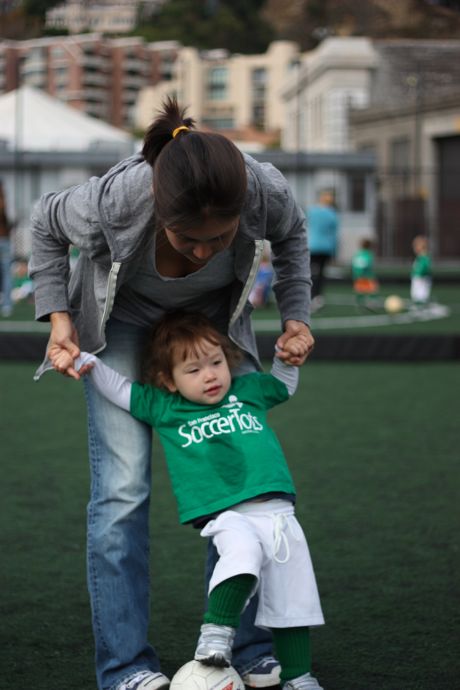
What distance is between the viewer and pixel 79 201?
2.98m

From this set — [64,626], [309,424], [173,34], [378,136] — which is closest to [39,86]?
[173,34]

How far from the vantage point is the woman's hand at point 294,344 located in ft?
10.5

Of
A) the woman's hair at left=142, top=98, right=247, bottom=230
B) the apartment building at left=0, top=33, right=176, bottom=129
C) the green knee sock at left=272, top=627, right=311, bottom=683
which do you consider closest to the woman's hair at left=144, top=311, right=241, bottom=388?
the woman's hair at left=142, top=98, right=247, bottom=230

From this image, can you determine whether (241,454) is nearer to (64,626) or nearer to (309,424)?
(64,626)

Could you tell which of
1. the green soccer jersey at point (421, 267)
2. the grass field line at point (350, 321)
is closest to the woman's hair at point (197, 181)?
the grass field line at point (350, 321)

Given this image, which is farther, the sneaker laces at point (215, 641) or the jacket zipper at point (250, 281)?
the jacket zipper at point (250, 281)

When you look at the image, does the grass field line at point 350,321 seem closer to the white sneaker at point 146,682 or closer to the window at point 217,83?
the white sneaker at point 146,682

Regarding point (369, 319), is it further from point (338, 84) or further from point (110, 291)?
point (338, 84)

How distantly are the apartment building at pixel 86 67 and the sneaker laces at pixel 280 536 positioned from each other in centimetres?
2206

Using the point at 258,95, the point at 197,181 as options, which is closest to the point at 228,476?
the point at 197,181

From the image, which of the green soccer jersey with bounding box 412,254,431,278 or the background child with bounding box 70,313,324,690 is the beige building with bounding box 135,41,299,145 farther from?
the background child with bounding box 70,313,324,690

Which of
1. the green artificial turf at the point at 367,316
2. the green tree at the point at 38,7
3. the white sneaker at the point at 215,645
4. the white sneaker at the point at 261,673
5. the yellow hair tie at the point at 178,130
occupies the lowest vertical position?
the green artificial turf at the point at 367,316

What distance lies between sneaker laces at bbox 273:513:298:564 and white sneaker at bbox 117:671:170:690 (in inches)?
16.1

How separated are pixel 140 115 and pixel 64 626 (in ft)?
199
